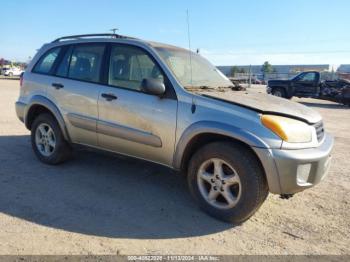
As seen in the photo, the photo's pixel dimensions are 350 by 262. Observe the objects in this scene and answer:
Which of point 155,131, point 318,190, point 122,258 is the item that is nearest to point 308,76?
point 318,190

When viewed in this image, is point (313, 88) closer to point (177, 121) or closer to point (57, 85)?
point (57, 85)

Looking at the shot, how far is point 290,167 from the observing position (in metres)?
3.59

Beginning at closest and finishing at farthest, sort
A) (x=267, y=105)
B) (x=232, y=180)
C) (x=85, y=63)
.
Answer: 1. (x=232, y=180)
2. (x=267, y=105)
3. (x=85, y=63)

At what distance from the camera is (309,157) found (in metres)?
3.67

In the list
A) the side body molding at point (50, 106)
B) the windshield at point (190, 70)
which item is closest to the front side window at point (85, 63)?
the side body molding at point (50, 106)

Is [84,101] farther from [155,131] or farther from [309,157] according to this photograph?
[309,157]

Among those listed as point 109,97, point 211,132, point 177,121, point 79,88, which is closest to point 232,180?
point 211,132

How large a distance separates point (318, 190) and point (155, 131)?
2.34 meters

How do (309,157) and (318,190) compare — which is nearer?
(309,157)

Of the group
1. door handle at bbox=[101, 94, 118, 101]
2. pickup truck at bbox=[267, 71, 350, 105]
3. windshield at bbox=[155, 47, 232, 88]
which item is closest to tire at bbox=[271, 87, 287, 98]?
pickup truck at bbox=[267, 71, 350, 105]

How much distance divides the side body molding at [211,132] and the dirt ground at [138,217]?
646mm

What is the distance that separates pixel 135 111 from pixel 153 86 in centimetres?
48

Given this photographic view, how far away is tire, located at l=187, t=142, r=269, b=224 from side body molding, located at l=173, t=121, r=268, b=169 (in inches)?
5.9

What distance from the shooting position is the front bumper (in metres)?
3.58
